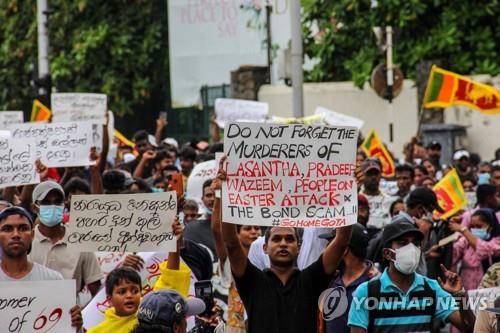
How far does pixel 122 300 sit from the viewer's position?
8.54m

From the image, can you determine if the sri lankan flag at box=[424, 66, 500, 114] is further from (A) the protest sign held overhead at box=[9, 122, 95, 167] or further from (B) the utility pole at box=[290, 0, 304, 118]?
(A) the protest sign held overhead at box=[9, 122, 95, 167]

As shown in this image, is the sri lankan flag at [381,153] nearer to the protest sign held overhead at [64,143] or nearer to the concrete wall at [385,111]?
the protest sign held overhead at [64,143]

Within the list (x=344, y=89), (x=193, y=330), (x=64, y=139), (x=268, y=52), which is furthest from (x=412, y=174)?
(x=268, y=52)

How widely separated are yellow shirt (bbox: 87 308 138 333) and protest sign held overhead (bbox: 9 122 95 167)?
5066mm

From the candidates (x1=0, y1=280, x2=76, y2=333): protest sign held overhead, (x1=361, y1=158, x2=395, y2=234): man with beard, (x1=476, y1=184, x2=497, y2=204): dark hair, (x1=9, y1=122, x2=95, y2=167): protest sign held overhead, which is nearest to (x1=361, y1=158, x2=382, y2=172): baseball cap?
(x1=361, y1=158, x2=395, y2=234): man with beard

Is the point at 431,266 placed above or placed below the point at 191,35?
below

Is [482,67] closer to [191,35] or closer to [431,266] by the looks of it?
[191,35]

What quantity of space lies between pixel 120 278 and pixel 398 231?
5.13 feet

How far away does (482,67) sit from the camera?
25500mm

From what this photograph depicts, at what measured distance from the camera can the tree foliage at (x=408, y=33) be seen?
84.3 ft

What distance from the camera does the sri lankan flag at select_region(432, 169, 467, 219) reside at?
13461 millimetres

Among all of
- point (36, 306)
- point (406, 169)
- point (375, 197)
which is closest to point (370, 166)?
point (375, 197)

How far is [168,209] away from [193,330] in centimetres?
117

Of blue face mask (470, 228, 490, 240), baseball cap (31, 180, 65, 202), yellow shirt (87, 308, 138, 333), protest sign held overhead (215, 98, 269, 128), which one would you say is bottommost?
blue face mask (470, 228, 490, 240)
